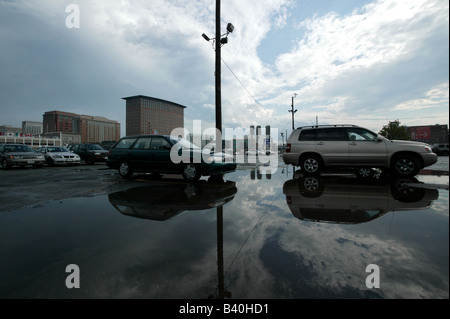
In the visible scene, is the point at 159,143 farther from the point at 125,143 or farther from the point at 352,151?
the point at 352,151

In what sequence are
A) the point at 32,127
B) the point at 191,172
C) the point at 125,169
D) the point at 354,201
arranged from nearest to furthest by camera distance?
the point at 354,201
the point at 191,172
the point at 125,169
the point at 32,127

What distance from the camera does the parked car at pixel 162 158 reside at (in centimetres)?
657

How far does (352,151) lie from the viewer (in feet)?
22.2

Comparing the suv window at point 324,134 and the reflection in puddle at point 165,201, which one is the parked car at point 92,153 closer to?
the reflection in puddle at point 165,201

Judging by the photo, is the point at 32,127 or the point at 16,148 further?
the point at 32,127

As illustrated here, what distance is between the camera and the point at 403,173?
252 inches

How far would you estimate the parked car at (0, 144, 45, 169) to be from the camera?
1176cm

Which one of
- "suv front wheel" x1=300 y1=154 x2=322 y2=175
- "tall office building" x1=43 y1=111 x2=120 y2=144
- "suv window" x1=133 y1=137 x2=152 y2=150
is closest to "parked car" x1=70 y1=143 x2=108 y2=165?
"suv window" x1=133 y1=137 x2=152 y2=150

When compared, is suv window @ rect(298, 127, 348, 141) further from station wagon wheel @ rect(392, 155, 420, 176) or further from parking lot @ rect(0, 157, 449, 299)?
parking lot @ rect(0, 157, 449, 299)

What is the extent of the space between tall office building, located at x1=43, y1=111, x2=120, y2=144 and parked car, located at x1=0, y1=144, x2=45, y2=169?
14953cm

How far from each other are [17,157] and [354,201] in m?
16.4

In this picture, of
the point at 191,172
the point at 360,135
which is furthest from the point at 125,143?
the point at 360,135
